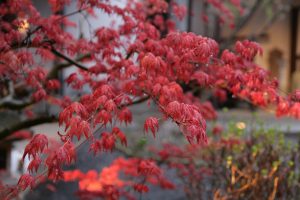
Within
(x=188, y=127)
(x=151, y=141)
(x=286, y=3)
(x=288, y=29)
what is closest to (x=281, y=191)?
(x=188, y=127)

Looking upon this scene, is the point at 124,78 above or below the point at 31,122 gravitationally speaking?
above

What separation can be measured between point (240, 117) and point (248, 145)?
8.15 metres

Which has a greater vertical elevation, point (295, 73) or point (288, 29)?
point (288, 29)

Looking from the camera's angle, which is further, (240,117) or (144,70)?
(240,117)

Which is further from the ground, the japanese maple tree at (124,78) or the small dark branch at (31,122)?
the japanese maple tree at (124,78)

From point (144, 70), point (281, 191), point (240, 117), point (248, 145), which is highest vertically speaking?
point (144, 70)

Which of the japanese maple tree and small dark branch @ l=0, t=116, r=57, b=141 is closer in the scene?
the japanese maple tree

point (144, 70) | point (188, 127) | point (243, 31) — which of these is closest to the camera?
point (188, 127)

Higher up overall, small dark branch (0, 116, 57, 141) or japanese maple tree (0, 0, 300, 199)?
japanese maple tree (0, 0, 300, 199)

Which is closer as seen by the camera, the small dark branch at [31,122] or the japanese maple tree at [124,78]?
the japanese maple tree at [124,78]

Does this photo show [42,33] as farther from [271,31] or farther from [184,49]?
[271,31]

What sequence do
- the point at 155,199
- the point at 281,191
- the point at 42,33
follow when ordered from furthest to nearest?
the point at 155,199 < the point at 281,191 < the point at 42,33

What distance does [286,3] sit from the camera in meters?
15.9

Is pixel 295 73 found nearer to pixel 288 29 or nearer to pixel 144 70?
pixel 288 29
